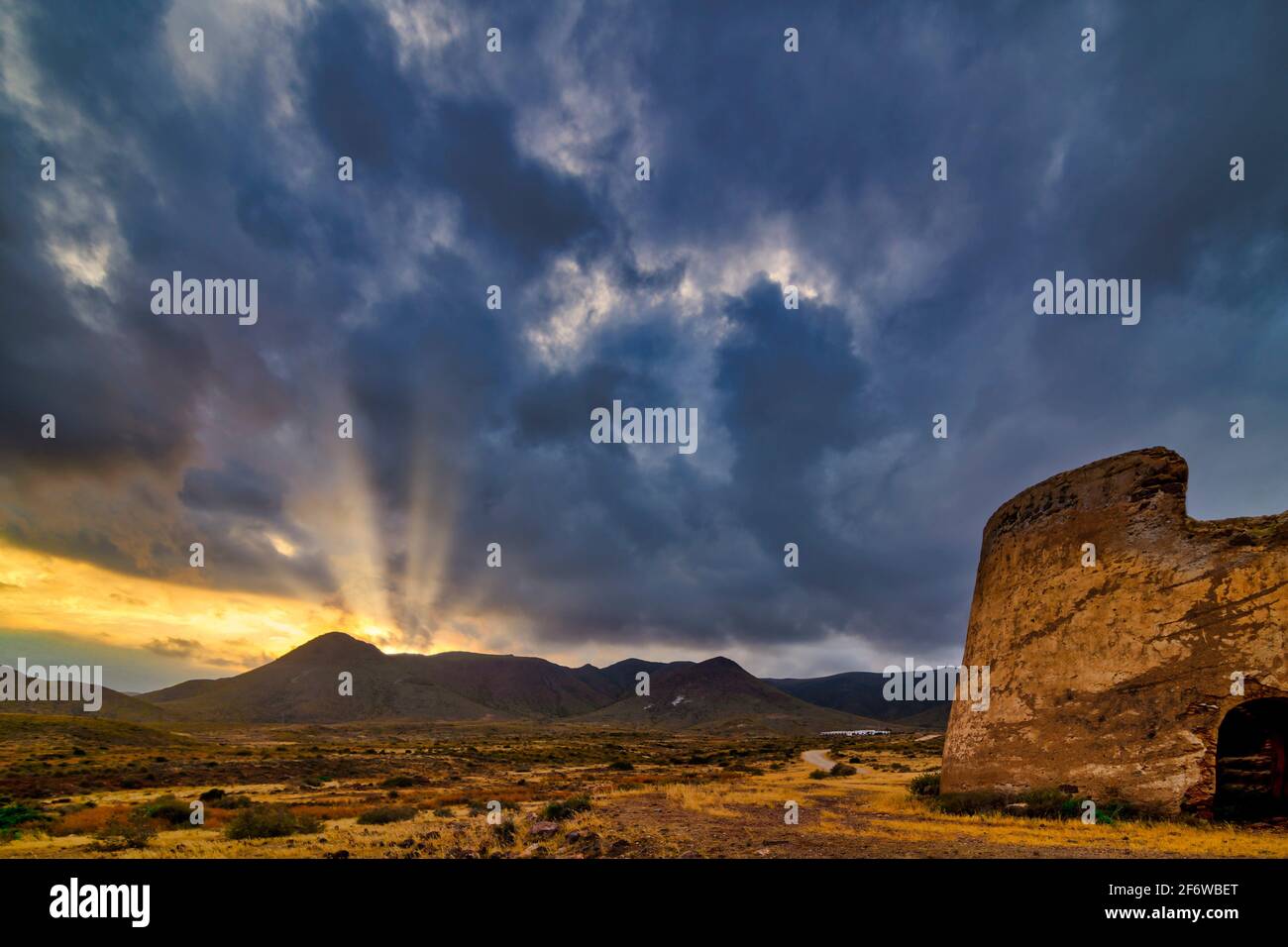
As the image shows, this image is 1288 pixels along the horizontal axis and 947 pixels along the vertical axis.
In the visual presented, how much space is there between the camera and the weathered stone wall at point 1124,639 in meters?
11.9

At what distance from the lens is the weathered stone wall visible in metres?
11.9

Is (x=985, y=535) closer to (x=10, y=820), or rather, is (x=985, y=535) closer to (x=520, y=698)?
(x=10, y=820)

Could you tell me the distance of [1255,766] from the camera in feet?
39.5

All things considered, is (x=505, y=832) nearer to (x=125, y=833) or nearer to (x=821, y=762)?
(x=125, y=833)

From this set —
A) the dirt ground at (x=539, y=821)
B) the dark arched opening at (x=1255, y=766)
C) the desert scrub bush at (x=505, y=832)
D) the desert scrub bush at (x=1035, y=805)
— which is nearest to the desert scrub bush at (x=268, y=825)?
the dirt ground at (x=539, y=821)

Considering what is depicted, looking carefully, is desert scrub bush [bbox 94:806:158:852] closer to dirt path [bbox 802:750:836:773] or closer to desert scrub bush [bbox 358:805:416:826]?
desert scrub bush [bbox 358:805:416:826]
